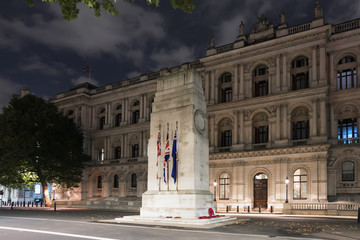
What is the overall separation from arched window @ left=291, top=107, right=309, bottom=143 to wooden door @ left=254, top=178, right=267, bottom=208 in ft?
19.8

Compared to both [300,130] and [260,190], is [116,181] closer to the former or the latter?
[260,190]

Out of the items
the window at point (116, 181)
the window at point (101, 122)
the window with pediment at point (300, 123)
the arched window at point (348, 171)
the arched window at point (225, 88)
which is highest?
the arched window at point (225, 88)

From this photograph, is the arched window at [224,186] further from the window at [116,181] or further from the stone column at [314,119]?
the window at [116,181]

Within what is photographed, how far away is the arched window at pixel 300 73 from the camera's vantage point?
Answer: 4156 centimetres

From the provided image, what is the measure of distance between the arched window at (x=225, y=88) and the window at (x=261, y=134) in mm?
5700

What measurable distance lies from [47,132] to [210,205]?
34.8 m

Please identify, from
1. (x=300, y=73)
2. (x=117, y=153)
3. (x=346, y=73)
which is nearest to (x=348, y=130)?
(x=346, y=73)

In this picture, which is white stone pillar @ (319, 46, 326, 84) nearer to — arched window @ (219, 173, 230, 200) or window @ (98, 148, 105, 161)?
arched window @ (219, 173, 230, 200)

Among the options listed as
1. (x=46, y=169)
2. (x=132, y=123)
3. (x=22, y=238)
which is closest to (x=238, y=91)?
(x=132, y=123)

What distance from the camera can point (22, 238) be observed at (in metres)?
14.7

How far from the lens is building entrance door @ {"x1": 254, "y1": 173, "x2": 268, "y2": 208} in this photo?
41.5 metres

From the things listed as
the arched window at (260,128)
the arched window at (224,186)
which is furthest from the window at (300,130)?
the arched window at (224,186)

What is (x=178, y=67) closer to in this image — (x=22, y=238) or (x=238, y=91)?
(x=238, y=91)

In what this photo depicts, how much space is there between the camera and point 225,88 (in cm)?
4766
